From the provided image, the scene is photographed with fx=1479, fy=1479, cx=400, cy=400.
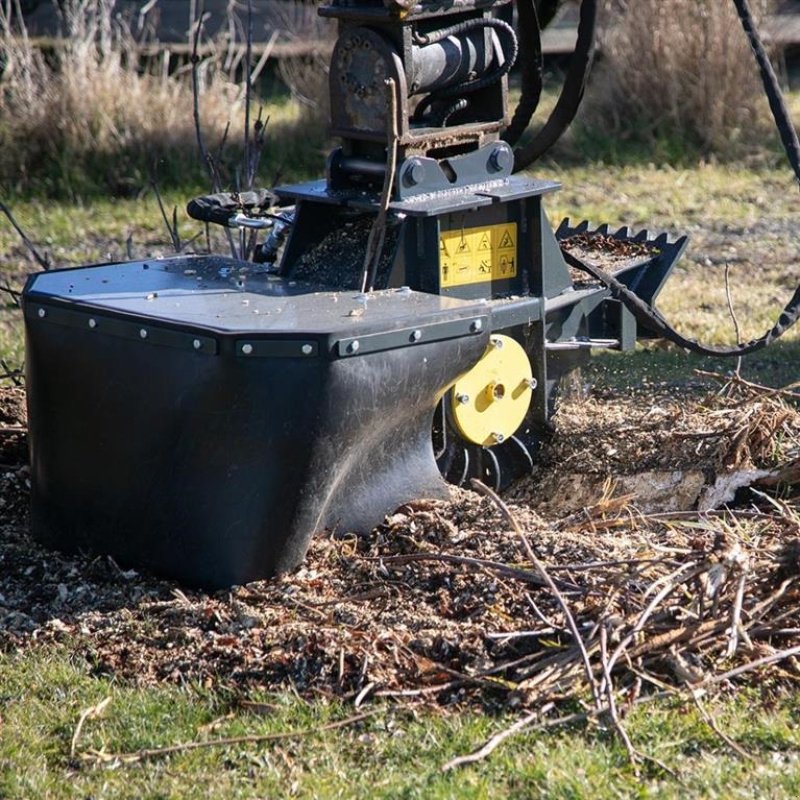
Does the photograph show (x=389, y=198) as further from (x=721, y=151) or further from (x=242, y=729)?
(x=721, y=151)

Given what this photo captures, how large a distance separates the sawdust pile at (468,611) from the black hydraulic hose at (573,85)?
1261mm

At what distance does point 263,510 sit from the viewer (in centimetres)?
354

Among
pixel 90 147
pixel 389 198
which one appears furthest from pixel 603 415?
pixel 90 147

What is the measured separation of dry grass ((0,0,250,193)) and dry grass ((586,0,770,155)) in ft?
8.44

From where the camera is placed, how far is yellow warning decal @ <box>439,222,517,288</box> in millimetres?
3996

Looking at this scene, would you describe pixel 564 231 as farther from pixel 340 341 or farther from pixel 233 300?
pixel 340 341

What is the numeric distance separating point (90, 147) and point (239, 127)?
39.7 inches

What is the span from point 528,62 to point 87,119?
15.6ft

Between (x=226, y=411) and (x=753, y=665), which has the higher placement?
(x=226, y=411)

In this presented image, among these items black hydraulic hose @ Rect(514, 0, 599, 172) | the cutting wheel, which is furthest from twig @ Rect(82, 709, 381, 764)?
black hydraulic hose @ Rect(514, 0, 599, 172)

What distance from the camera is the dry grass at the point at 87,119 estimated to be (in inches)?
346

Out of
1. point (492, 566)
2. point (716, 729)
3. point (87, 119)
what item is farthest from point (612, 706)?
point (87, 119)

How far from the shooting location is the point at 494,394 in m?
4.07

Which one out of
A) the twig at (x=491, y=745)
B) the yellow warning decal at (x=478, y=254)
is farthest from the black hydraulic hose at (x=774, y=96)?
the twig at (x=491, y=745)
